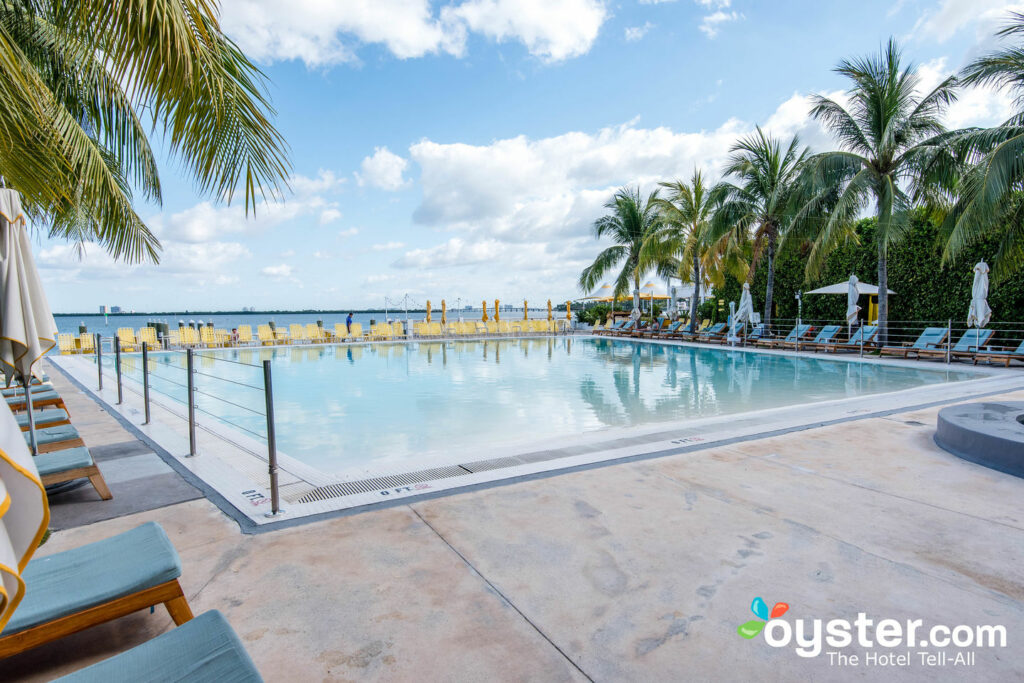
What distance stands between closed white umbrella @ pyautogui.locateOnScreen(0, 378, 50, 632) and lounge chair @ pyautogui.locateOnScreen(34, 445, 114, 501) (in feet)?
8.85

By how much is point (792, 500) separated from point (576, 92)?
13.8 m

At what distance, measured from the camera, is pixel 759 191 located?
631 inches

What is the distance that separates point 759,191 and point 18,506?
58.7 ft

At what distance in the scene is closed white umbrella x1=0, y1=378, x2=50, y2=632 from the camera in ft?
3.01

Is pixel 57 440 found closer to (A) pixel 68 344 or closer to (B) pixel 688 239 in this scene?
(A) pixel 68 344

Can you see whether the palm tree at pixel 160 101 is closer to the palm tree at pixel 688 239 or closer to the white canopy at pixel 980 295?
the white canopy at pixel 980 295

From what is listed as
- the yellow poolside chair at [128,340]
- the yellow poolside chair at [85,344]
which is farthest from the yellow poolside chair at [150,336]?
the yellow poolside chair at [85,344]

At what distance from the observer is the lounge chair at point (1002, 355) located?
33.3 feet

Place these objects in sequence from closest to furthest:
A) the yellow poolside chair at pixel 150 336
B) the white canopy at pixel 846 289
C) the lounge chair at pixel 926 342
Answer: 1. the lounge chair at pixel 926 342
2. the white canopy at pixel 846 289
3. the yellow poolside chair at pixel 150 336

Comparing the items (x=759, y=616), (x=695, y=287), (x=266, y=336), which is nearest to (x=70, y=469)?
(x=759, y=616)

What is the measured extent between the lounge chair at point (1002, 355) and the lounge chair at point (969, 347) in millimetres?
83

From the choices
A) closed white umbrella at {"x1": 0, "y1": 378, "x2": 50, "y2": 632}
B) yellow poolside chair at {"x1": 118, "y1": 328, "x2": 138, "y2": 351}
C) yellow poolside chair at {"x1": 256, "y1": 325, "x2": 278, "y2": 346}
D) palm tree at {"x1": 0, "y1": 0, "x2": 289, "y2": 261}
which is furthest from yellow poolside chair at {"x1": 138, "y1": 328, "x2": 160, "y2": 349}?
closed white umbrella at {"x1": 0, "y1": 378, "x2": 50, "y2": 632}

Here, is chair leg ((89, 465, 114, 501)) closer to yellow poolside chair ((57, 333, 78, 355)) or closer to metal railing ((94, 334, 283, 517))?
metal railing ((94, 334, 283, 517))

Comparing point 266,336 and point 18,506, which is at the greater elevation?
point 18,506
